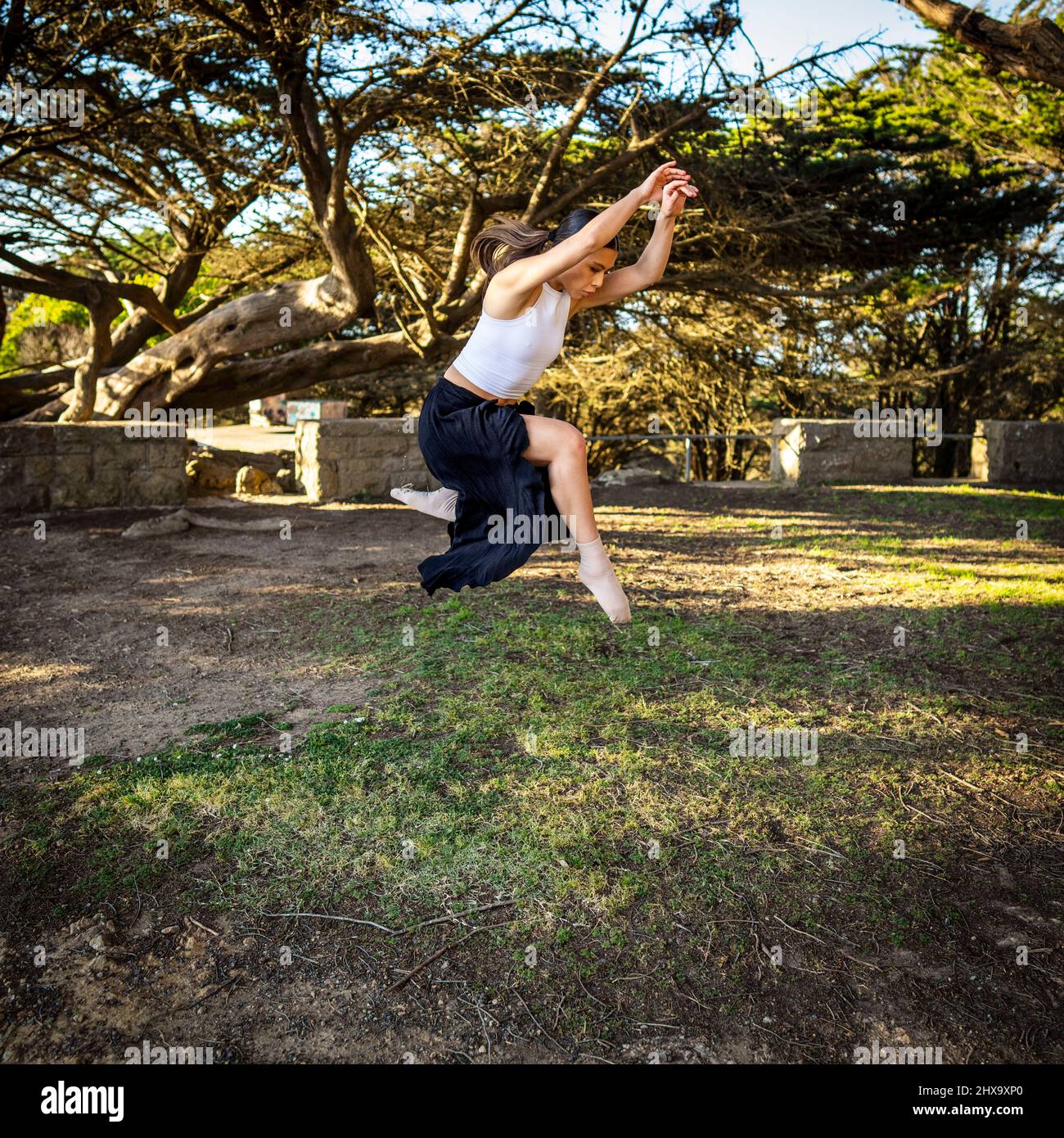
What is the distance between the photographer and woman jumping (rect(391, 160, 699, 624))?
2.90 meters

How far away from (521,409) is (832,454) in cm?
1070

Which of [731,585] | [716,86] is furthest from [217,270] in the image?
[731,585]

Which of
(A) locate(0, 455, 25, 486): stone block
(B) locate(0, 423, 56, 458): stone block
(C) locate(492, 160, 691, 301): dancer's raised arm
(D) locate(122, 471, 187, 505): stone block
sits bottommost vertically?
(D) locate(122, 471, 187, 505): stone block

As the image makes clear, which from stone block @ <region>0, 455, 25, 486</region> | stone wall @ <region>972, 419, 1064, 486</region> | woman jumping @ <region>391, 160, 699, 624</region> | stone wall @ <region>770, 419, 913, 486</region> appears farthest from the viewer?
stone wall @ <region>972, 419, 1064, 486</region>

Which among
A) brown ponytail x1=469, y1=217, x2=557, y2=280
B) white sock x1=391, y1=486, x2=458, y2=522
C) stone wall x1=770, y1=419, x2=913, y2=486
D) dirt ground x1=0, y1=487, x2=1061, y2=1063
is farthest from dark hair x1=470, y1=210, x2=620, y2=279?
stone wall x1=770, y1=419, x2=913, y2=486

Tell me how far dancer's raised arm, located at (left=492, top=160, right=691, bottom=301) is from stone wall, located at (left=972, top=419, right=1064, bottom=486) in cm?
1259

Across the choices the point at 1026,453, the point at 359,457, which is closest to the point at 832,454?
the point at 1026,453

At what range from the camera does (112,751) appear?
4172 millimetres

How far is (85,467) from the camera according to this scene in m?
9.63

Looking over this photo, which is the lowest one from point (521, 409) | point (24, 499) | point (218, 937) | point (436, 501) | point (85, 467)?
point (218, 937)

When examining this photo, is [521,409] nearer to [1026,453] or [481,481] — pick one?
[481,481]

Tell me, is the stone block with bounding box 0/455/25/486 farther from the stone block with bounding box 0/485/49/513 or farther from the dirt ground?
the dirt ground

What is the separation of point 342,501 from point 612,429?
28.5ft
